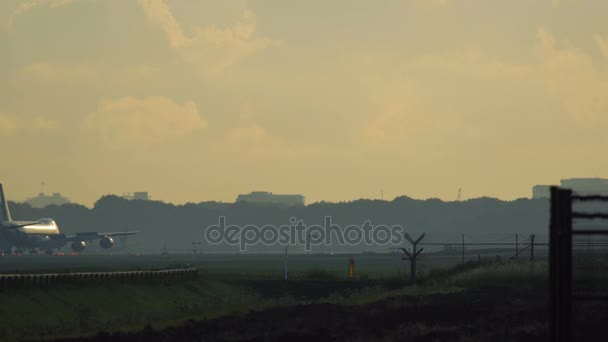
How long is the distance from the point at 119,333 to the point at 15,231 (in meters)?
138

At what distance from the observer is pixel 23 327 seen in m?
50.7

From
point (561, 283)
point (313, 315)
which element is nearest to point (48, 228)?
point (313, 315)

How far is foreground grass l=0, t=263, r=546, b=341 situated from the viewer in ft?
165

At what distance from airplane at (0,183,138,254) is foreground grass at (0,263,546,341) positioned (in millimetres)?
86940

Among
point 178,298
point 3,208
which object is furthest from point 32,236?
point 178,298

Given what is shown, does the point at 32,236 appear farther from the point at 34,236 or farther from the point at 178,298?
the point at 178,298

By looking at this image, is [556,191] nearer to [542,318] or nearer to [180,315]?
[542,318]

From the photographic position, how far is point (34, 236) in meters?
176

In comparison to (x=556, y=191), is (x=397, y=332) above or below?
below

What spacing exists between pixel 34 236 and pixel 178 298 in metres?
110

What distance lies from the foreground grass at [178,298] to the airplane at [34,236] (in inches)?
3423

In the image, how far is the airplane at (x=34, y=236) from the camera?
173m

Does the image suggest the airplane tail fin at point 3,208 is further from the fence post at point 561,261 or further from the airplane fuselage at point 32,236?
the fence post at point 561,261

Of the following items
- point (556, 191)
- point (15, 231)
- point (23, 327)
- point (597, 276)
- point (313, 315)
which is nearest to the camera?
point (556, 191)
